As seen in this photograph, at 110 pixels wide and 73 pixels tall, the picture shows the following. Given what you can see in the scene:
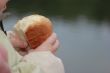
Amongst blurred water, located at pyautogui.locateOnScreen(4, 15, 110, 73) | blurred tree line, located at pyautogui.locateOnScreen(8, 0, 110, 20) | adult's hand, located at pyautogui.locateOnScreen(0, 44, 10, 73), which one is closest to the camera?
adult's hand, located at pyautogui.locateOnScreen(0, 44, 10, 73)

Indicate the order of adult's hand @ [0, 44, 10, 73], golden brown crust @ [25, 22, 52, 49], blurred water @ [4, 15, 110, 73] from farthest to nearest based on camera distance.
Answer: blurred water @ [4, 15, 110, 73] < golden brown crust @ [25, 22, 52, 49] < adult's hand @ [0, 44, 10, 73]

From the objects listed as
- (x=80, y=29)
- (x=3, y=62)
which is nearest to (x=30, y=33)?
(x=3, y=62)

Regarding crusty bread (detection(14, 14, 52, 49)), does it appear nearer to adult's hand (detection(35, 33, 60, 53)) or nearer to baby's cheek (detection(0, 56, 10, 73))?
adult's hand (detection(35, 33, 60, 53))

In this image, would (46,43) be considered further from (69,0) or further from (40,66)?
(69,0)

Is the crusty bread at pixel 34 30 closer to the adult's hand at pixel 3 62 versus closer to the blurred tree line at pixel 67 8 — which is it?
the adult's hand at pixel 3 62

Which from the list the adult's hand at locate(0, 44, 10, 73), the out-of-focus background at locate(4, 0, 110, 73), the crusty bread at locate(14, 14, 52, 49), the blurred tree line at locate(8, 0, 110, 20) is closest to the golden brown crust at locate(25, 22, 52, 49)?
the crusty bread at locate(14, 14, 52, 49)

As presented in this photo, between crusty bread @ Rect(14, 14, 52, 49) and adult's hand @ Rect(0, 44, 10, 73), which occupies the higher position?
adult's hand @ Rect(0, 44, 10, 73)

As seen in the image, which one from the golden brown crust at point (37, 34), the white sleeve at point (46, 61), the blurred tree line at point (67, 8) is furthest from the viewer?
the blurred tree line at point (67, 8)

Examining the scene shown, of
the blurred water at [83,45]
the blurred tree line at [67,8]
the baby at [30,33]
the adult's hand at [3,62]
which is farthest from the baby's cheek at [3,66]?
the blurred tree line at [67,8]
